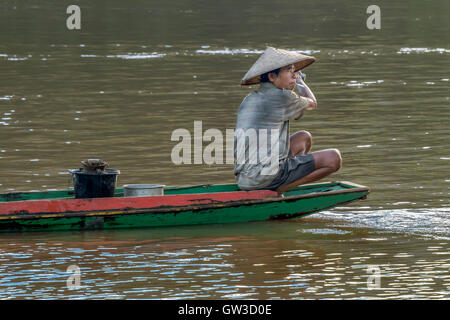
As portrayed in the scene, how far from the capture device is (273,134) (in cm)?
951

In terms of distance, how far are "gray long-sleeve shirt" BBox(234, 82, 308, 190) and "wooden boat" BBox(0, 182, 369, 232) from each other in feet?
0.75

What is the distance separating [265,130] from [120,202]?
1452 millimetres

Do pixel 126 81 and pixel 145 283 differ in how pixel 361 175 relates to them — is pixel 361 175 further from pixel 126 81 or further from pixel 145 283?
pixel 126 81

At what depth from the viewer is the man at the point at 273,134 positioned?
9477mm

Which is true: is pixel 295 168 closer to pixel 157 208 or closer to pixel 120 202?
pixel 157 208

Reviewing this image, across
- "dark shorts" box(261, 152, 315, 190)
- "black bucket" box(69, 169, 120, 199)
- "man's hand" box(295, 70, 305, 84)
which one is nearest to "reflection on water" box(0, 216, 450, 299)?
"black bucket" box(69, 169, 120, 199)

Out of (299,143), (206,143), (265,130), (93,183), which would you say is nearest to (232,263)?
(265,130)

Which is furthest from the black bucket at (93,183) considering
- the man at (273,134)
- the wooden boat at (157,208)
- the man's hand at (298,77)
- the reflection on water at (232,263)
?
the man's hand at (298,77)

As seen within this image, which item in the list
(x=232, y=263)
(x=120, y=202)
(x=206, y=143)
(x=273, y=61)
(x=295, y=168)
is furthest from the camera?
(x=206, y=143)

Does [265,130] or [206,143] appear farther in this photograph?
[206,143]

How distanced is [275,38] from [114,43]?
469cm

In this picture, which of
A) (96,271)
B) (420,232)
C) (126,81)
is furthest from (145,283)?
(126,81)

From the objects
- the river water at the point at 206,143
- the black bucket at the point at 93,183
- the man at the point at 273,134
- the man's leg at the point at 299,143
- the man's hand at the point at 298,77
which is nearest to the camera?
the river water at the point at 206,143

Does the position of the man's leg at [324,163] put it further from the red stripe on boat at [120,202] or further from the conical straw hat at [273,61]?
the conical straw hat at [273,61]
